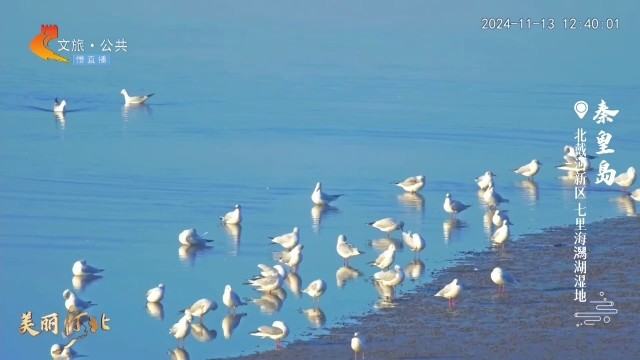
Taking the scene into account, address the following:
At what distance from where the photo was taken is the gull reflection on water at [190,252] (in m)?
19.0

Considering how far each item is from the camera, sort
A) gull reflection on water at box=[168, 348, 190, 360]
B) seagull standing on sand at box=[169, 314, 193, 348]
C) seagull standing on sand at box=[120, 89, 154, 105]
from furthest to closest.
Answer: seagull standing on sand at box=[120, 89, 154, 105] < seagull standing on sand at box=[169, 314, 193, 348] < gull reflection on water at box=[168, 348, 190, 360]

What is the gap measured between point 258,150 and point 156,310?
1256 centimetres

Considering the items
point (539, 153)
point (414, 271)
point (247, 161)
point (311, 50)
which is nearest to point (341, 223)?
point (414, 271)

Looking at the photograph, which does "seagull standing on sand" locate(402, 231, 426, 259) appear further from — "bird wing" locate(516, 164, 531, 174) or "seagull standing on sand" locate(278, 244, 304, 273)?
"bird wing" locate(516, 164, 531, 174)

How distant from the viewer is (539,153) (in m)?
28.9

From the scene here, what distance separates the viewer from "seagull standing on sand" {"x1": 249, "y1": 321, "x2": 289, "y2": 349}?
14617 millimetres

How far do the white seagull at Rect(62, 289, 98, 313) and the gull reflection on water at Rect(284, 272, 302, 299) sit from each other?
2.97 m

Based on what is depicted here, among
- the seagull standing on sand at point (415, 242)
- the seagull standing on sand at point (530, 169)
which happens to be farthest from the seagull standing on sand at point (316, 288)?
the seagull standing on sand at point (530, 169)

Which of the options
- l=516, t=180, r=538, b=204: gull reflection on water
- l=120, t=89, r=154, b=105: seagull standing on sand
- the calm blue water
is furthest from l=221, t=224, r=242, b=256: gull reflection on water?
l=120, t=89, r=154, b=105: seagull standing on sand

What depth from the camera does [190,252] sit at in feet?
63.9

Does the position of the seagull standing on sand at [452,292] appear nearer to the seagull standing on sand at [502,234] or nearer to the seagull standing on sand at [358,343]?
the seagull standing on sand at [358,343]

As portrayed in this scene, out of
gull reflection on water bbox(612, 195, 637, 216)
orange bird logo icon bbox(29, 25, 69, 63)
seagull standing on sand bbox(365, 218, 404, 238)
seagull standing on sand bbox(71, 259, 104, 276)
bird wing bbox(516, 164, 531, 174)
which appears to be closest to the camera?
seagull standing on sand bbox(71, 259, 104, 276)

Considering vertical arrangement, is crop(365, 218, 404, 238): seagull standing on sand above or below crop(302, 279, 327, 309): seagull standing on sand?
above

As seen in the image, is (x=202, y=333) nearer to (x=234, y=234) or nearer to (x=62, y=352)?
(x=62, y=352)
